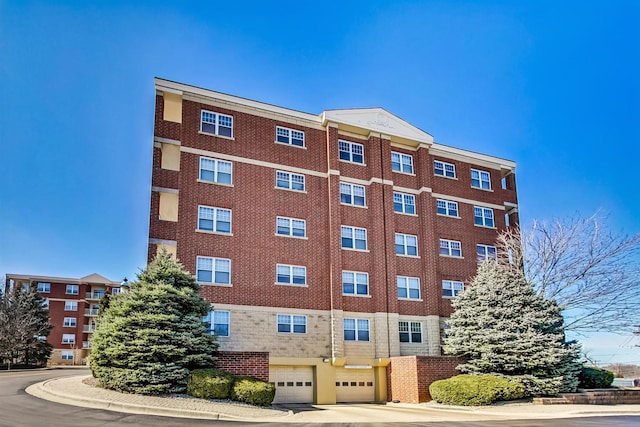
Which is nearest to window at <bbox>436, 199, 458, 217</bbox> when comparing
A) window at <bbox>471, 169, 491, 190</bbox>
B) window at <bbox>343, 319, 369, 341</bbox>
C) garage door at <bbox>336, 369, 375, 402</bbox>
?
window at <bbox>471, 169, 491, 190</bbox>

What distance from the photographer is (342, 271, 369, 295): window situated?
2827 cm

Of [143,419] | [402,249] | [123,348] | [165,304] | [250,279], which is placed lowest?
[143,419]

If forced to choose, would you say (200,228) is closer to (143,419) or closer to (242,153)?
(242,153)

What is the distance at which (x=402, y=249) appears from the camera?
3050 centimetres

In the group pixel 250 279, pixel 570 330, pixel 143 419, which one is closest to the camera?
pixel 143 419

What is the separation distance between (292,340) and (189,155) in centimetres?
995

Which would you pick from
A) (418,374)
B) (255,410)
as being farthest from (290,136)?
(255,410)

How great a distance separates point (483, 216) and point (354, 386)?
45.3 feet

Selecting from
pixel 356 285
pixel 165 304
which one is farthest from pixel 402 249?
pixel 165 304

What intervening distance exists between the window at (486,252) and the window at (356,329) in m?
9.25

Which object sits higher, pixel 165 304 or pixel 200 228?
pixel 200 228

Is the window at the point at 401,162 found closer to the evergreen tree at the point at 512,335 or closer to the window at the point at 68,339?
the evergreen tree at the point at 512,335

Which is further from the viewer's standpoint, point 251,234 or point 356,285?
point 356,285

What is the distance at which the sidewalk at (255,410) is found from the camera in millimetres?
16562
